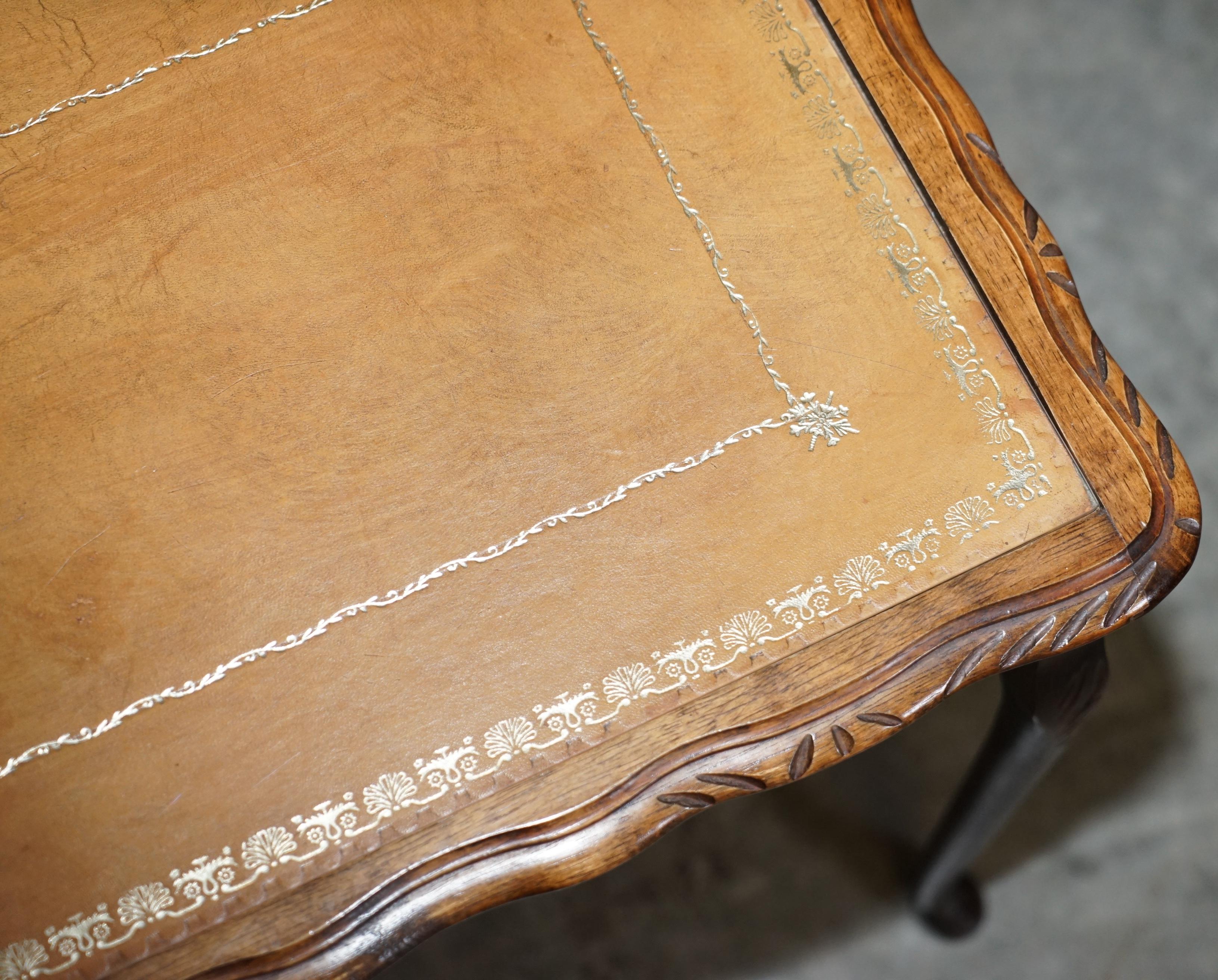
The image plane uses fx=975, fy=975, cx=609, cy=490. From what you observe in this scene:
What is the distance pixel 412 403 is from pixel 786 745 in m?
0.39

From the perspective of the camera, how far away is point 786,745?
70 cm

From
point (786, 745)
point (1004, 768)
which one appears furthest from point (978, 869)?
point (786, 745)

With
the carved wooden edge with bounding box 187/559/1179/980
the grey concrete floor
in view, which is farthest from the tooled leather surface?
the grey concrete floor

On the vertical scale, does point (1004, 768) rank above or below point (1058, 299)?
below

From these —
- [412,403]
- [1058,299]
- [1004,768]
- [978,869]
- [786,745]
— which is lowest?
[978,869]

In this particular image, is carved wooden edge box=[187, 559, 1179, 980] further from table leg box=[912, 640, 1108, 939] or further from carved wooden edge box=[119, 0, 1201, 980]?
table leg box=[912, 640, 1108, 939]

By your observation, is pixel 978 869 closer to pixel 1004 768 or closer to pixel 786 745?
pixel 1004 768

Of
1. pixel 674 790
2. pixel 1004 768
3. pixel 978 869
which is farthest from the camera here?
pixel 978 869

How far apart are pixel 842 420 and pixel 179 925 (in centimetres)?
60

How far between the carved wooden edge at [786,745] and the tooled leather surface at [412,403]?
47 millimetres

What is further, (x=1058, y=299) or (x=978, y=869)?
(x=978, y=869)

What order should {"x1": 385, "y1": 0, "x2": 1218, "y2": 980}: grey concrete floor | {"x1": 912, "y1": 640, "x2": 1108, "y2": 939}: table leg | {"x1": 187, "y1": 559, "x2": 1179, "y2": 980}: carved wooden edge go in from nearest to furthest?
{"x1": 187, "y1": 559, "x2": 1179, "y2": 980}: carved wooden edge → {"x1": 912, "y1": 640, "x2": 1108, "y2": 939}: table leg → {"x1": 385, "y1": 0, "x2": 1218, "y2": 980}: grey concrete floor

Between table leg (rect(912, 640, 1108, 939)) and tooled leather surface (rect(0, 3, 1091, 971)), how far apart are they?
197 mm

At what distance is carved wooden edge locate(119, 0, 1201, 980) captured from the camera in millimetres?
672
